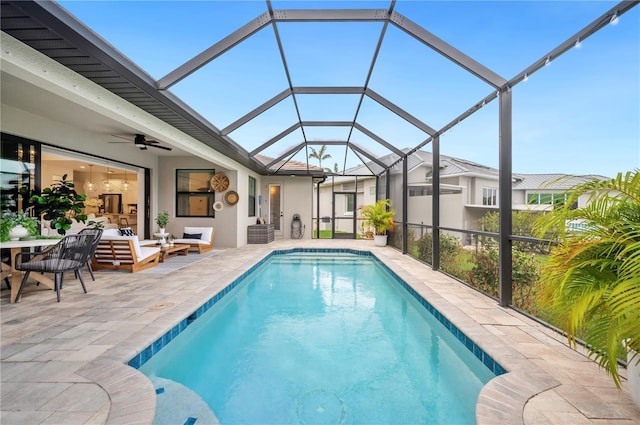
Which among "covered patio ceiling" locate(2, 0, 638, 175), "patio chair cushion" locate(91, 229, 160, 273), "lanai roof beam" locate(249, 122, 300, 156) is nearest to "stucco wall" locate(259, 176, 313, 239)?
"lanai roof beam" locate(249, 122, 300, 156)

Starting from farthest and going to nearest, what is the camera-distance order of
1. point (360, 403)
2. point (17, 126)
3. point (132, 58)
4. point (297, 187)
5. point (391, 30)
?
point (297, 187), point (17, 126), point (391, 30), point (132, 58), point (360, 403)

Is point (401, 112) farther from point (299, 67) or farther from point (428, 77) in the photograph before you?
point (299, 67)

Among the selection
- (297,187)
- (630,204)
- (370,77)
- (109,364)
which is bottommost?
(109,364)

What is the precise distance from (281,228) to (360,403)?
1092 cm

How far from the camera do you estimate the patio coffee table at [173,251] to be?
282 inches

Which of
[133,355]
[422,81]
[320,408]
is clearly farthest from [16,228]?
[422,81]

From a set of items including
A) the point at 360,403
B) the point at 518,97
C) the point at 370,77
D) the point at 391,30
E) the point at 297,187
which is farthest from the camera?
the point at 297,187

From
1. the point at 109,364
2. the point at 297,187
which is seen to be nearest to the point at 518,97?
the point at 109,364

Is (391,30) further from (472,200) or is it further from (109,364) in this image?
(109,364)

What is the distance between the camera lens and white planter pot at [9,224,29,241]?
4199mm

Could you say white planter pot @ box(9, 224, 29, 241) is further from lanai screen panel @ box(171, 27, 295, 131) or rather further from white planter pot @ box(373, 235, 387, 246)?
white planter pot @ box(373, 235, 387, 246)

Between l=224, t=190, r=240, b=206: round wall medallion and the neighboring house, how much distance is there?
4.93 meters

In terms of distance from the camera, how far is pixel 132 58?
3580 millimetres

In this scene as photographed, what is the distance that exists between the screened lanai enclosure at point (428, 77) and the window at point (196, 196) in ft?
9.48
